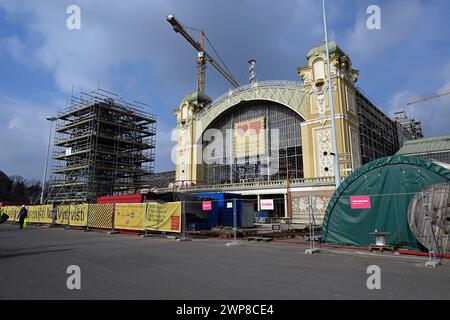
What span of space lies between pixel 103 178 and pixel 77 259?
40351 mm

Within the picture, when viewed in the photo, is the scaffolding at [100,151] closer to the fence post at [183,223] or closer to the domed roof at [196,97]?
the domed roof at [196,97]

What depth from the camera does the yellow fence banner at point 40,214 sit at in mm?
26753

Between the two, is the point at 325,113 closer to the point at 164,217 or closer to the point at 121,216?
the point at 164,217

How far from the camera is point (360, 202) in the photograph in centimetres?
1208

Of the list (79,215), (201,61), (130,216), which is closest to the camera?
(130,216)

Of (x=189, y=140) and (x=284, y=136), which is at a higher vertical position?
(x=189, y=140)

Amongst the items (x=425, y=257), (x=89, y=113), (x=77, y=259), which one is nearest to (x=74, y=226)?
(x=77, y=259)

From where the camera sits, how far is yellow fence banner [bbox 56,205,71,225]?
24266 mm

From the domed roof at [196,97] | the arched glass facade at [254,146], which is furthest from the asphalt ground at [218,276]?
the domed roof at [196,97]

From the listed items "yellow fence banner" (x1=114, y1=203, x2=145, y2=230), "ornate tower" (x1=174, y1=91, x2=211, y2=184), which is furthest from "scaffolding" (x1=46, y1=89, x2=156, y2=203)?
"yellow fence banner" (x1=114, y1=203, x2=145, y2=230)

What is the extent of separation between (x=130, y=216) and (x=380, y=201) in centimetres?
1422

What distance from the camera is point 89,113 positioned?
47188mm

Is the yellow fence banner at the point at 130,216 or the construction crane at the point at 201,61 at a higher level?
the construction crane at the point at 201,61

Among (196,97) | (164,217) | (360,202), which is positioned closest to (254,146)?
(196,97)
